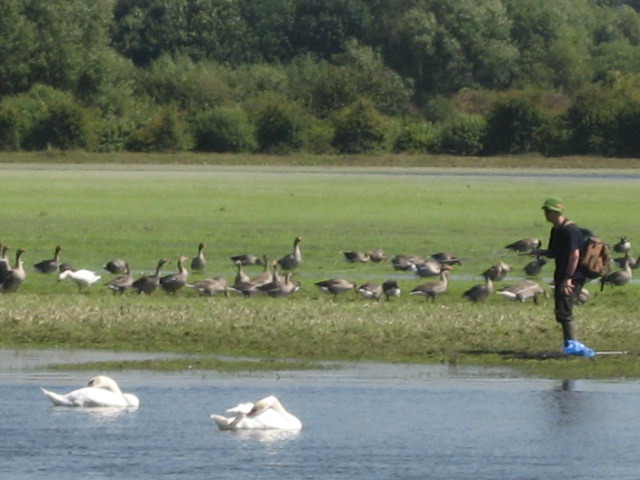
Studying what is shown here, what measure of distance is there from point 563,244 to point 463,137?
64823mm

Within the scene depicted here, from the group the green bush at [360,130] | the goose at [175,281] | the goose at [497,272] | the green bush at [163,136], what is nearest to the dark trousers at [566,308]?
the goose at [497,272]

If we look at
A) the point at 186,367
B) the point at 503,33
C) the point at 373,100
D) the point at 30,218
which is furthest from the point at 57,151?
the point at 186,367

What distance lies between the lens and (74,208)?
43.2m

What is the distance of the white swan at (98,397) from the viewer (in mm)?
14844

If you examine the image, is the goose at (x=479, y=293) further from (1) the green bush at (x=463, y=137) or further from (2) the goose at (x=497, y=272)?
(1) the green bush at (x=463, y=137)

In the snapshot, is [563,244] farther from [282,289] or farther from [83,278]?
[83,278]

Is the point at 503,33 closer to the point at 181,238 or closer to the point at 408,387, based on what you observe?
the point at 181,238

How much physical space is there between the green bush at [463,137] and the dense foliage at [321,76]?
A: 0.09 meters

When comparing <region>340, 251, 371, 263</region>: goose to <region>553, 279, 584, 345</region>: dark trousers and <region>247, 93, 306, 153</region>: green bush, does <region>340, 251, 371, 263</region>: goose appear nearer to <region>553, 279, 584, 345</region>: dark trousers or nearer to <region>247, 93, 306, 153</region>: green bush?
<region>553, 279, 584, 345</region>: dark trousers

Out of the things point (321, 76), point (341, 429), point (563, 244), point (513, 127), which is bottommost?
point (513, 127)

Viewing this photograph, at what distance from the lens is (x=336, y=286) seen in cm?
2339

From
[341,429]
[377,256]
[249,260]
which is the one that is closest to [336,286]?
[249,260]

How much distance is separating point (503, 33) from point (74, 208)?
65476 mm

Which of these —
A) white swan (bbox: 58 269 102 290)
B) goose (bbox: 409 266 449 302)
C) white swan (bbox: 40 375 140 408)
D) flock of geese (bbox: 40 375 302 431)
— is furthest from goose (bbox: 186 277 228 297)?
white swan (bbox: 40 375 140 408)
